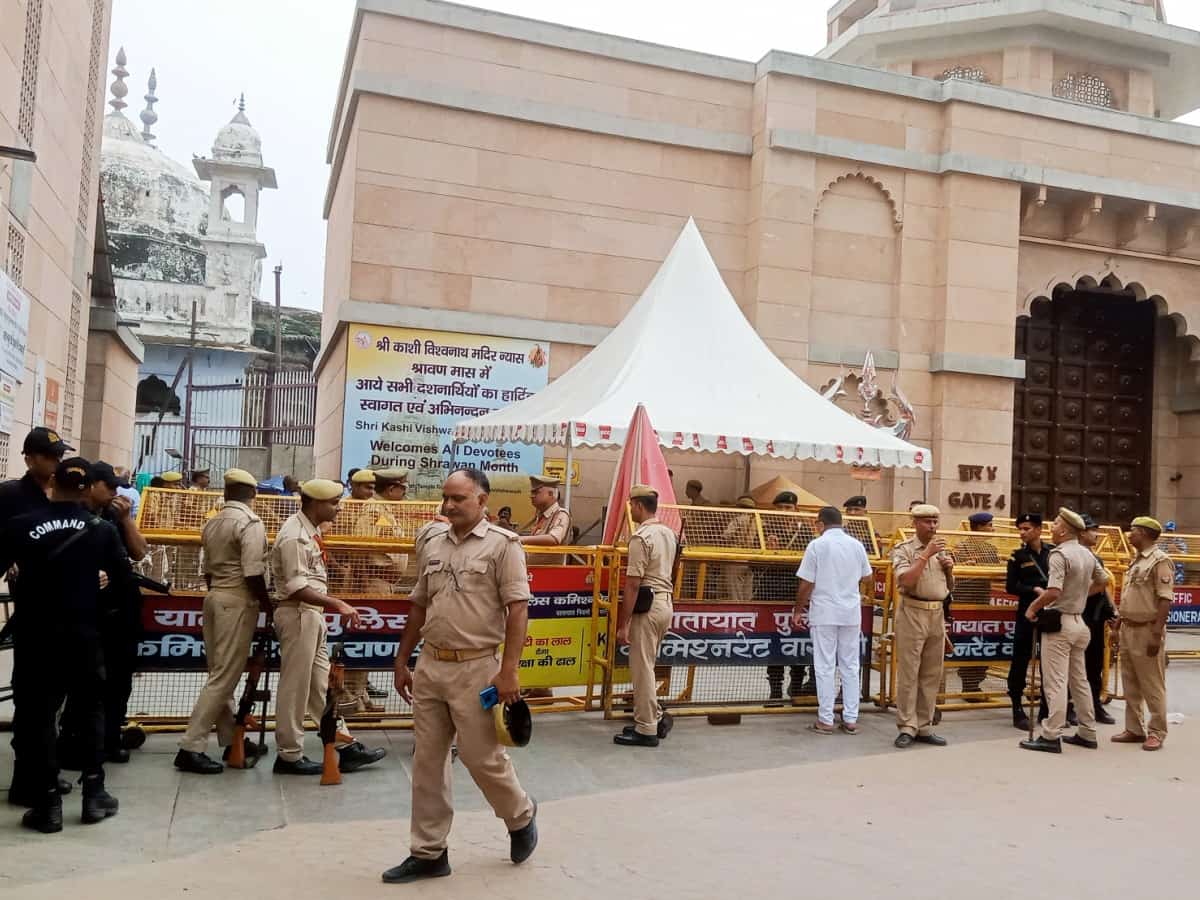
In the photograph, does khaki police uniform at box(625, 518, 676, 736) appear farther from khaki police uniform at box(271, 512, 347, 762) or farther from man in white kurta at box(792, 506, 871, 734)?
khaki police uniform at box(271, 512, 347, 762)

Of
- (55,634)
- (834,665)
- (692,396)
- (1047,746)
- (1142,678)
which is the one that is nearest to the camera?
→ (55,634)

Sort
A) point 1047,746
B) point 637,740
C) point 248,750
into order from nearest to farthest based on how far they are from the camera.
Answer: point 248,750
point 637,740
point 1047,746

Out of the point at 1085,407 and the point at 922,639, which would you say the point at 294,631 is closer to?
the point at 922,639

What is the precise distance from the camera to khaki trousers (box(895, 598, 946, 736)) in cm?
747

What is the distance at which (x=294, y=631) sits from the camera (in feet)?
19.4

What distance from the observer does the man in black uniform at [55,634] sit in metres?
4.82

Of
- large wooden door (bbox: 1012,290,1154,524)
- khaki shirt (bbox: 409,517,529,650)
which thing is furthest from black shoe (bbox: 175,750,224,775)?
large wooden door (bbox: 1012,290,1154,524)

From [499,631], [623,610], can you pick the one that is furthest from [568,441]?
[499,631]

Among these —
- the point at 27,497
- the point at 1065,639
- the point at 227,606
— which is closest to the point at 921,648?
the point at 1065,639

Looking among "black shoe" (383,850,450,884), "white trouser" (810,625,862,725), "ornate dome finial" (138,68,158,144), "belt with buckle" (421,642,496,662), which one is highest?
"ornate dome finial" (138,68,158,144)

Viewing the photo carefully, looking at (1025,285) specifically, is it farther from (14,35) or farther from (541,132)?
(14,35)

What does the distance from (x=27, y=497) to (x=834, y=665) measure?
5566mm

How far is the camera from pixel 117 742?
6.06 meters

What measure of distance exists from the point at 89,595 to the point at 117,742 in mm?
1486
